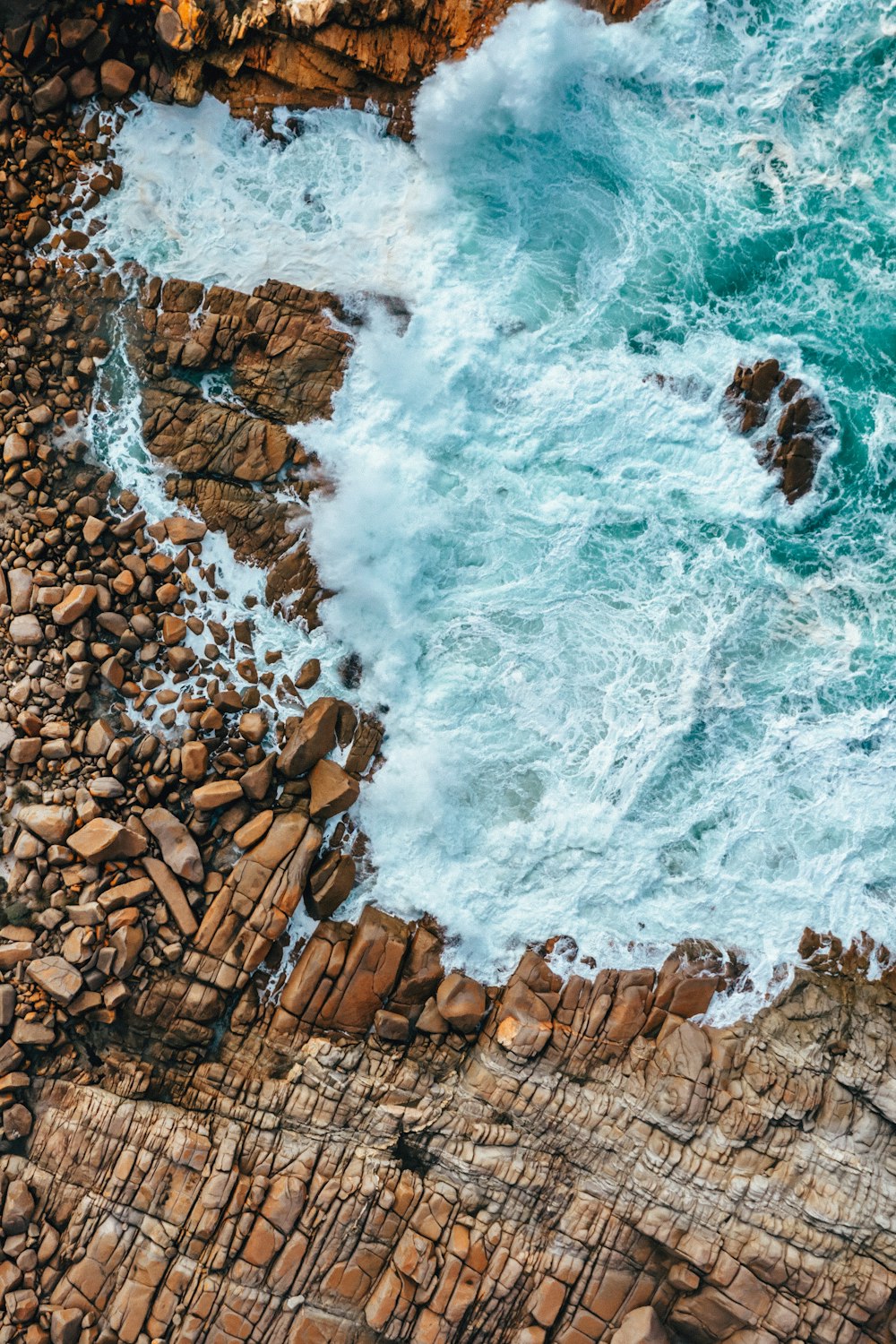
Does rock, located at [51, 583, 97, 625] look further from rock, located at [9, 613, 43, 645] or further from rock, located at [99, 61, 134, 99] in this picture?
rock, located at [99, 61, 134, 99]

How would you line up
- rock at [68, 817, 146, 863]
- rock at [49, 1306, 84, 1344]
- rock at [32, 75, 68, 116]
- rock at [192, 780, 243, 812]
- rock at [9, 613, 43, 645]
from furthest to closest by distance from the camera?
rock at [32, 75, 68, 116], rock at [9, 613, 43, 645], rock at [192, 780, 243, 812], rock at [68, 817, 146, 863], rock at [49, 1306, 84, 1344]

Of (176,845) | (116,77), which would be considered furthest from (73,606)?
(116,77)

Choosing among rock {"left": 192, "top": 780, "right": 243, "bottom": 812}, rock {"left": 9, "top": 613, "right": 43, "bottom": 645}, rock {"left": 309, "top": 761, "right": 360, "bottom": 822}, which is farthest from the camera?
rock {"left": 309, "top": 761, "right": 360, "bottom": 822}

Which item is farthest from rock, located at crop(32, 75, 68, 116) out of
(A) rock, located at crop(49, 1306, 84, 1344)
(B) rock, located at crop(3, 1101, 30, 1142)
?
(A) rock, located at crop(49, 1306, 84, 1344)

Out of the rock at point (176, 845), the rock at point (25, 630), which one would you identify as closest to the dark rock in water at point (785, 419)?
the rock at point (176, 845)

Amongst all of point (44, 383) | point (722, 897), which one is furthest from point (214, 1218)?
point (44, 383)

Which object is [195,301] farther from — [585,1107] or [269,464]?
[585,1107]

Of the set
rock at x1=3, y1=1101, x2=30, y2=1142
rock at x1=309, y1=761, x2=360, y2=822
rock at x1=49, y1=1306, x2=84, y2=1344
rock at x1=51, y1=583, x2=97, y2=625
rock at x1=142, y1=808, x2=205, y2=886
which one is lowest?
rock at x1=49, y1=1306, x2=84, y2=1344
